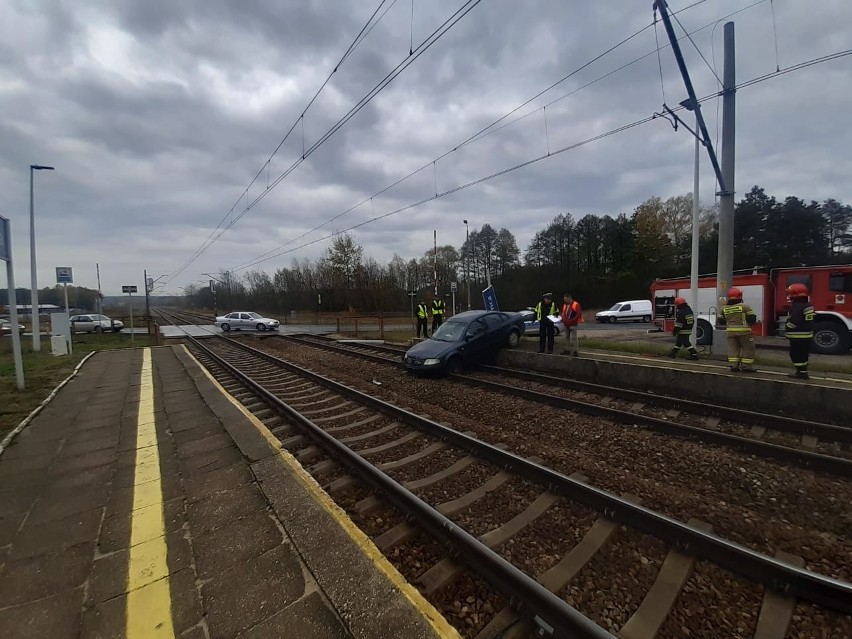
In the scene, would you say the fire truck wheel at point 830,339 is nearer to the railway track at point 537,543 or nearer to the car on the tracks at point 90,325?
the railway track at point 537,543

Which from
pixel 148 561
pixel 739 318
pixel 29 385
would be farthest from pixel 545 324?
pixel 29 385

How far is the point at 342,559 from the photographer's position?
2.47 meters

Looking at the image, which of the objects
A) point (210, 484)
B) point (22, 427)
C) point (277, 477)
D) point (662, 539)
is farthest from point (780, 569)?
point (22, 427)

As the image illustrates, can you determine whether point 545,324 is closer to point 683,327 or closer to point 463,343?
point 463,343

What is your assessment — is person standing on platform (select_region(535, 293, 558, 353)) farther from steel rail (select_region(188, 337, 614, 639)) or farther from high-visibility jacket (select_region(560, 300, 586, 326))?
steel rail (select_region(188, 337, 614, 639))

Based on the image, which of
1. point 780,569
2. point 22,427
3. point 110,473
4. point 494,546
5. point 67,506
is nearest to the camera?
point 780,569

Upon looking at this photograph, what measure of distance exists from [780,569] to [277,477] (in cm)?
392

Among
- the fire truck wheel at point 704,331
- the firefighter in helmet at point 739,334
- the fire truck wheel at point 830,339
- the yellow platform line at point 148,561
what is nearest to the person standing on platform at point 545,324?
the firefighter in helmet at point 739,334

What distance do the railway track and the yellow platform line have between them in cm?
141

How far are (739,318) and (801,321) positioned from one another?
3.77 ft

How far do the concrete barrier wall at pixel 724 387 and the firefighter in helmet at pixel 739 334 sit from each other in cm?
83

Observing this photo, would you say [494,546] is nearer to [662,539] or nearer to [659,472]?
[662,539]

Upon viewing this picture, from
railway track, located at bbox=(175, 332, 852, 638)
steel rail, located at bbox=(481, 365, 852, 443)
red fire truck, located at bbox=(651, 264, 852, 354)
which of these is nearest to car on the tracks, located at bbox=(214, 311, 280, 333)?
red fire truck, located at bbox=(651, 264, 852, 354)

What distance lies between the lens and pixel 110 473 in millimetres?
4109
